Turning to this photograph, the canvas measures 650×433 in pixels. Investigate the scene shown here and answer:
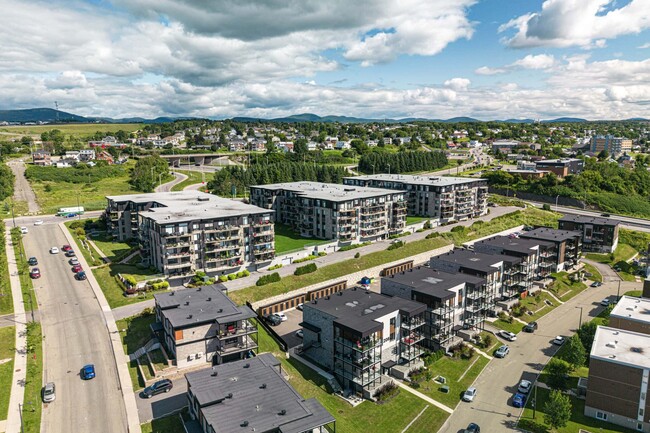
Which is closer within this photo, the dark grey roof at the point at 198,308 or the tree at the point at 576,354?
the dark grey roof at the point at 198,308

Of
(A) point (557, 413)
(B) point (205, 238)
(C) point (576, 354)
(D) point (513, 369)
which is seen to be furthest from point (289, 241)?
(A) point (557, 413)

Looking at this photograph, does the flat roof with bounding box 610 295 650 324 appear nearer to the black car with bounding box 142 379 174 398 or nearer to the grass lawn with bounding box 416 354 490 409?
the grass lawn with bounding box 416 354 490 409

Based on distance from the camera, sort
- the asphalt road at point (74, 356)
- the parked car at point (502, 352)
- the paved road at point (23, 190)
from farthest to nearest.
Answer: the paved road at point (23, 190), the parked car at point (502, 352), the asphalt road at point (74, 356)

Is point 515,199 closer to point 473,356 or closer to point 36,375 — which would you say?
point 473,356

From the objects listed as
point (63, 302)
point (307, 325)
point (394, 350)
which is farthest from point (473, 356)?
point (63, 302)

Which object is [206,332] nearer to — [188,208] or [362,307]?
[362,307]

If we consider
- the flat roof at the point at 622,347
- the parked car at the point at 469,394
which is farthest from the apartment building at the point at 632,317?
the parked car at the point at 469,394

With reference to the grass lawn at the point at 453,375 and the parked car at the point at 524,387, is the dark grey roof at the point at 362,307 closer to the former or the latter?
the grass lawn at the point at 453,375
